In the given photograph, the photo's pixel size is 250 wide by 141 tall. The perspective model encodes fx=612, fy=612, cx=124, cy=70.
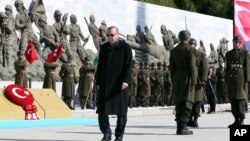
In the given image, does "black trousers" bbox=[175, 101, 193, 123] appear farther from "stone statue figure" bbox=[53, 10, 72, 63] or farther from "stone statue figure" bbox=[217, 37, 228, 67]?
"stone statue figure" bbox=[217, 37, 228, 67]

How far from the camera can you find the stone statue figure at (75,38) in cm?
2044

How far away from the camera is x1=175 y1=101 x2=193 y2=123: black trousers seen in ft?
30.9

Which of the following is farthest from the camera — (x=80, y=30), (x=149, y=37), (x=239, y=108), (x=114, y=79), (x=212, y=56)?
(x=212, y=56)

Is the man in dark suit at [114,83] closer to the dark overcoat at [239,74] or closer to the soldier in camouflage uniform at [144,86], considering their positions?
the dark overcoat at [239,74]

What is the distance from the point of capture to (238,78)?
1080cm

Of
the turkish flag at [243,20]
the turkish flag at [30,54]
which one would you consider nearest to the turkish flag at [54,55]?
the turkish flag at [30,54]

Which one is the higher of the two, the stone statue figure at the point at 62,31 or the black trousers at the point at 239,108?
the stone statue figure at the point at 62,31

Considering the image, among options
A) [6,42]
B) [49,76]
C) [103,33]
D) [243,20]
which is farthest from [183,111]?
[103,33]

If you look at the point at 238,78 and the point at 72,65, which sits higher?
the point at 72,65

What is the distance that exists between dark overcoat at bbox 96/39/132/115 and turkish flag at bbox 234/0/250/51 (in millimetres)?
8983

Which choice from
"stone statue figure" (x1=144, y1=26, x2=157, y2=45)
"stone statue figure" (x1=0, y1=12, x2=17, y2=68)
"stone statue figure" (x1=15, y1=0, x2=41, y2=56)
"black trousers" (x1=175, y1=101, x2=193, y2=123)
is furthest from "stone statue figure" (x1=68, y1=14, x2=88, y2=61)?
"black trousers" (x1=175, y1=101, x2=193, y2=123)

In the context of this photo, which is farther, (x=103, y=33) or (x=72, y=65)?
(x=103, y=33)

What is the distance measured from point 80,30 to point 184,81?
11.7m

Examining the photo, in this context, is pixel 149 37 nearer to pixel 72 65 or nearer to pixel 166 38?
pixel 166 38
